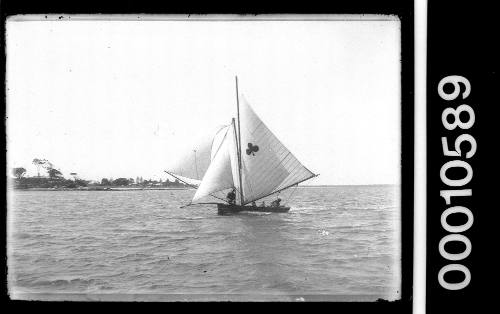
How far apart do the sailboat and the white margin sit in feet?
2.57

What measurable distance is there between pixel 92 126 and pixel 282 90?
1420mm

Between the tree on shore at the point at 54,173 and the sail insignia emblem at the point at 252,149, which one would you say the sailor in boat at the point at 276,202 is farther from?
the tree on shore at the point at 54,173

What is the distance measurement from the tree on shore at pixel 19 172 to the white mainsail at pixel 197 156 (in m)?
1.02

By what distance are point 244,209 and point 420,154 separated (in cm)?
168

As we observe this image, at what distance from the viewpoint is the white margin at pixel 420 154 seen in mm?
2537

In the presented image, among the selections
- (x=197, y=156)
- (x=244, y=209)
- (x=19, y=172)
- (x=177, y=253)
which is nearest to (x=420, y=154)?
(x=197, y=156)

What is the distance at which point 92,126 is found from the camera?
2877 mm

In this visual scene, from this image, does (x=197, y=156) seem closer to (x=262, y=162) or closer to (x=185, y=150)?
(x=185, y=150)

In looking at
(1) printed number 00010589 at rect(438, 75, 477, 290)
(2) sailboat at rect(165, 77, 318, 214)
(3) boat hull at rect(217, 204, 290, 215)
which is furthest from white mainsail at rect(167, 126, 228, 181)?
(1) printed number 00010589 at rect(438, 75, 477, 290)

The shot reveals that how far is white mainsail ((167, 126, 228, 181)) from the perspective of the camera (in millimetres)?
2920

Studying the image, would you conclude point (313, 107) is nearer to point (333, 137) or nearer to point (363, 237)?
point (333, 137)

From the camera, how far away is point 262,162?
3.56 metres
